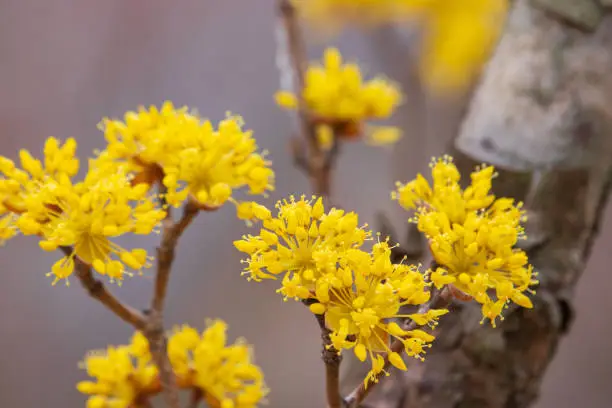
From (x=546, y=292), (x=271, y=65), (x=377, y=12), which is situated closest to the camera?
(x=546, y=292)

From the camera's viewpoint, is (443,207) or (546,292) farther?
(546,292)

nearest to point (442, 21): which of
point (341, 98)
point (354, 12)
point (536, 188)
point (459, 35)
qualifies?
point (459, 35)

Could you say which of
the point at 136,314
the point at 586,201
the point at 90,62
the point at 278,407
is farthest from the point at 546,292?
the point at 90,62

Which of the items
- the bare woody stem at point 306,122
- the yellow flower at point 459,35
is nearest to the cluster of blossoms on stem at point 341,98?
the bare woody stem at point 306,122

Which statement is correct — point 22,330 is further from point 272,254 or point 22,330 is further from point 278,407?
point 272,254

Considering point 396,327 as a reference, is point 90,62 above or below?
above
